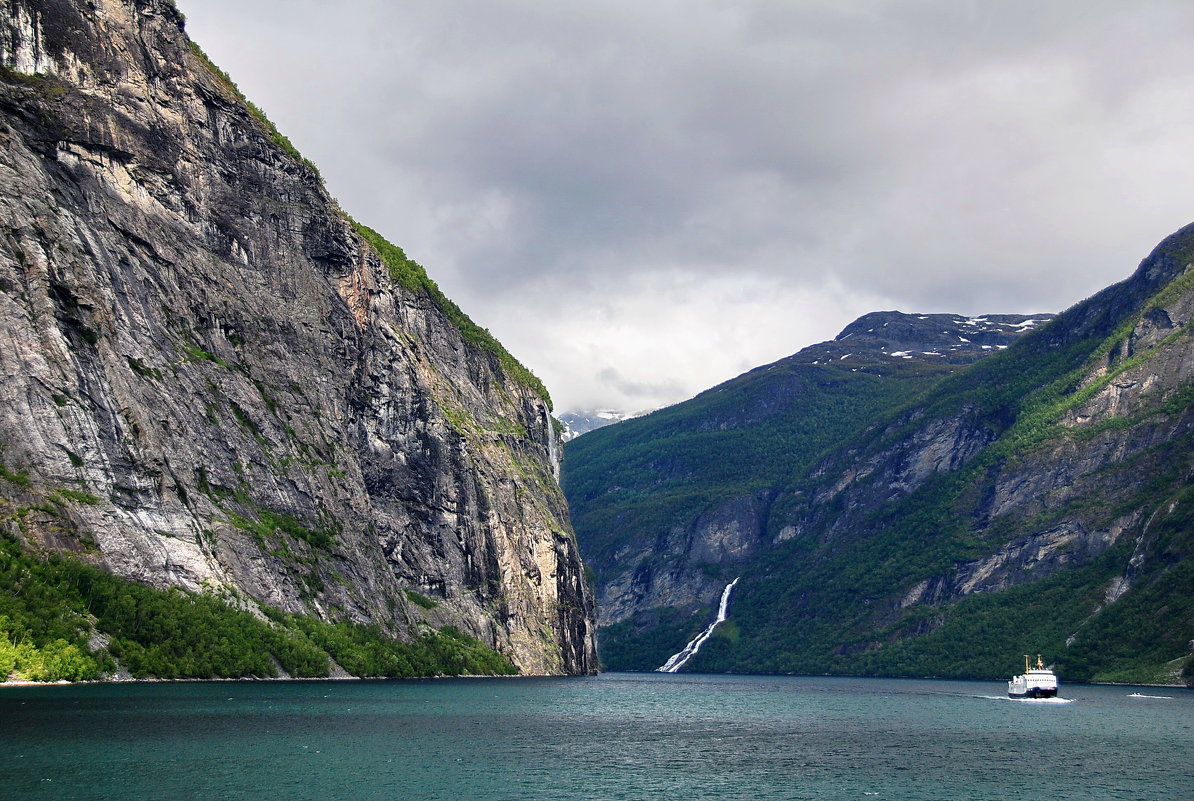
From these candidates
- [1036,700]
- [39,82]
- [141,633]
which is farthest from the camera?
[1036,700]

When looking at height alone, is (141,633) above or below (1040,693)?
above

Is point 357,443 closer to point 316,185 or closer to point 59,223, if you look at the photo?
point 316,185

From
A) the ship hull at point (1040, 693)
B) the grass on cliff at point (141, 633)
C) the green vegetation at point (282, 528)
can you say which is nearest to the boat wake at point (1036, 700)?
the ship hull at point (1040, 693)

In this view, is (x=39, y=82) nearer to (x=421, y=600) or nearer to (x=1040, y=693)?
(x=421, y=600)

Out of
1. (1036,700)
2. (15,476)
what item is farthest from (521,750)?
(1036,700)

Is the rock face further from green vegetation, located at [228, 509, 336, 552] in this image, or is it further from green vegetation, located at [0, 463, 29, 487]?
green vegetation, located at [0, 463, 29, 487]

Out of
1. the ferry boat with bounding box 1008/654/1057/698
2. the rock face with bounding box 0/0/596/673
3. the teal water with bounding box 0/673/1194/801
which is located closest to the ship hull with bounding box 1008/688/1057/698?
the ferry boat with bounding box 1008/654/1057/698
